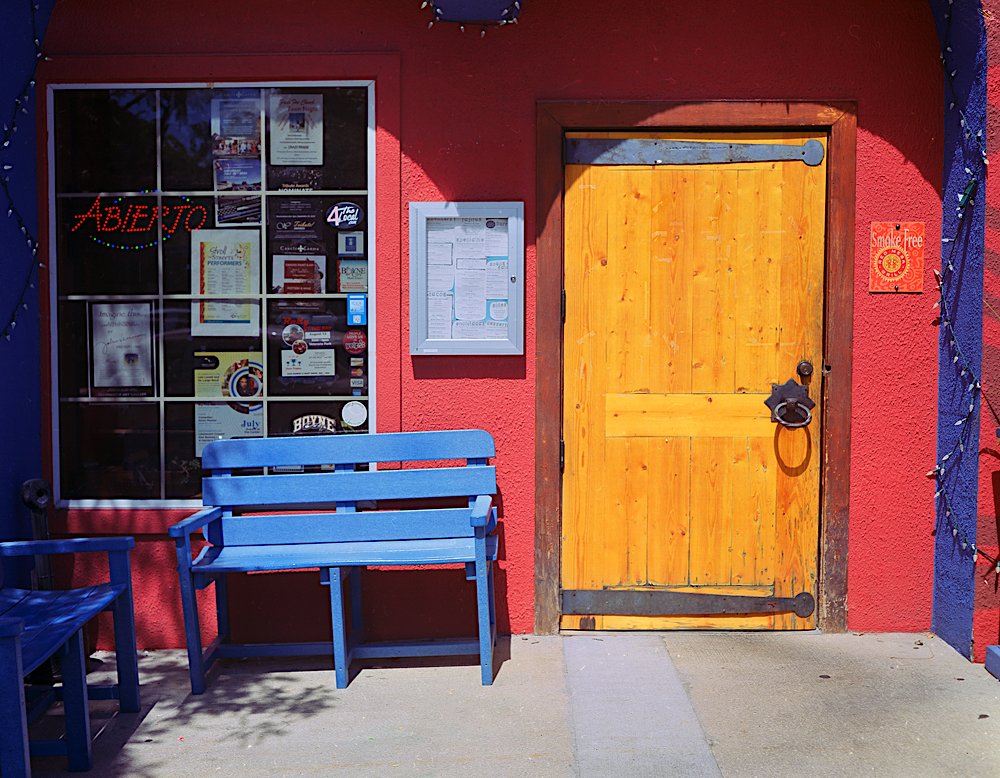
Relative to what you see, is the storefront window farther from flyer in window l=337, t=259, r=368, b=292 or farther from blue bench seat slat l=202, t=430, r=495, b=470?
blue bench seat slat l=202, t=430, r=495, b=470

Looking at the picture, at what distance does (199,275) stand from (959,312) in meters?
3.46

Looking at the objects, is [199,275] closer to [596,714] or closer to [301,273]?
[301,273]

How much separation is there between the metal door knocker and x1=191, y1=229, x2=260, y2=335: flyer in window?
7.94ft

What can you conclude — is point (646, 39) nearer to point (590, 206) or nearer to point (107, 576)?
point (590, 206)

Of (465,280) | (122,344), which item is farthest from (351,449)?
(122,344)

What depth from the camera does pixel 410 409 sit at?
4824mm

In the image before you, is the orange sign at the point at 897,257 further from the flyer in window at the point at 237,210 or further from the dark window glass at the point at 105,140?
the dark window glass at the point at 105,140

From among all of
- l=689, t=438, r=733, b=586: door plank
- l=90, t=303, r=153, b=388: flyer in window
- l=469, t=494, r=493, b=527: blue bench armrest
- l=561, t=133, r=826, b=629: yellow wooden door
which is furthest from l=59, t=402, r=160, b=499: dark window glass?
l=689, t=438, r=733, b=586: door plank

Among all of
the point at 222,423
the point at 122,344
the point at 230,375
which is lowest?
the point at 222,423

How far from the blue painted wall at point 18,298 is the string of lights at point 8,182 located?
1cm

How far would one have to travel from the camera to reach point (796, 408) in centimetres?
480

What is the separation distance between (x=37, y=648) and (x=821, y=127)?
3.85m

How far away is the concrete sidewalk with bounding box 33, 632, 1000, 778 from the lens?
3.61 metres

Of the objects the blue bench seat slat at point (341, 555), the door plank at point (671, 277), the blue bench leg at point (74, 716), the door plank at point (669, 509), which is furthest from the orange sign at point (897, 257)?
the blue bench leg at point (74, 716)
